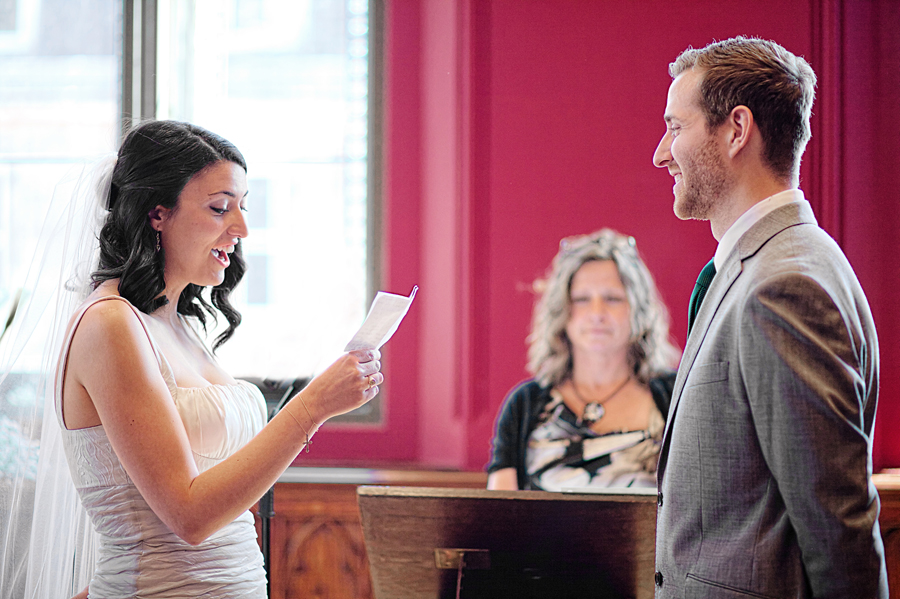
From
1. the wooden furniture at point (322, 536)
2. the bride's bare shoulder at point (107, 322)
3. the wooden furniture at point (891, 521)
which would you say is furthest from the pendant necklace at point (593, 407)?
the bride's bare shoulder at point (107, 322)

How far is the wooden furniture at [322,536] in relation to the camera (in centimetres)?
296

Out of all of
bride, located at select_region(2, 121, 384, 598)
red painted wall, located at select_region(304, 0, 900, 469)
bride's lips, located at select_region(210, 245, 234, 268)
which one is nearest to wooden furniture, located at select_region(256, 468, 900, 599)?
red painted wall, located at select_region(304, 0, 900, 469)

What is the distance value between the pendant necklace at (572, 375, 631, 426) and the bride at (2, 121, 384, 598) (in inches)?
58.1

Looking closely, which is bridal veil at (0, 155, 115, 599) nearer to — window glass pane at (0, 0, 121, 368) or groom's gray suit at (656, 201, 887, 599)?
groom's gray suit at (656, 201, 887, 599)

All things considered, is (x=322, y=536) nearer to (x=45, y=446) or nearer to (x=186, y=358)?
(x=45, y=446)

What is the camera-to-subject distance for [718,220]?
1444 mm

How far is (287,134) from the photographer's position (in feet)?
11.4

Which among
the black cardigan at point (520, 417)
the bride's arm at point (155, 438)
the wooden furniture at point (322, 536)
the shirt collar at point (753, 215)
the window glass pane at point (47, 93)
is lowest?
the wooden furniture at point (322, 536)

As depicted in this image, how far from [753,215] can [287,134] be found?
259cm

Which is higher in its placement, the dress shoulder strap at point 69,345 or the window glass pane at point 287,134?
the window glass pane at point 287,134

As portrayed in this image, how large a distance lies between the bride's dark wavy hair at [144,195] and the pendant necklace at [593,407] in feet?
5.74

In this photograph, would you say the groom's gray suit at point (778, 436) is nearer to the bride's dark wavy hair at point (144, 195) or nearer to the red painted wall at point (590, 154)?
the bride's dark wavy hair at point (144, 195)

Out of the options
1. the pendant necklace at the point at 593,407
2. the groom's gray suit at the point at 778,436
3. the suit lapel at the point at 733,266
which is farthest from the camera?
the pendant necklace at the point at 593,407

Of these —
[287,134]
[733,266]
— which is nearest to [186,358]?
[733,266]
